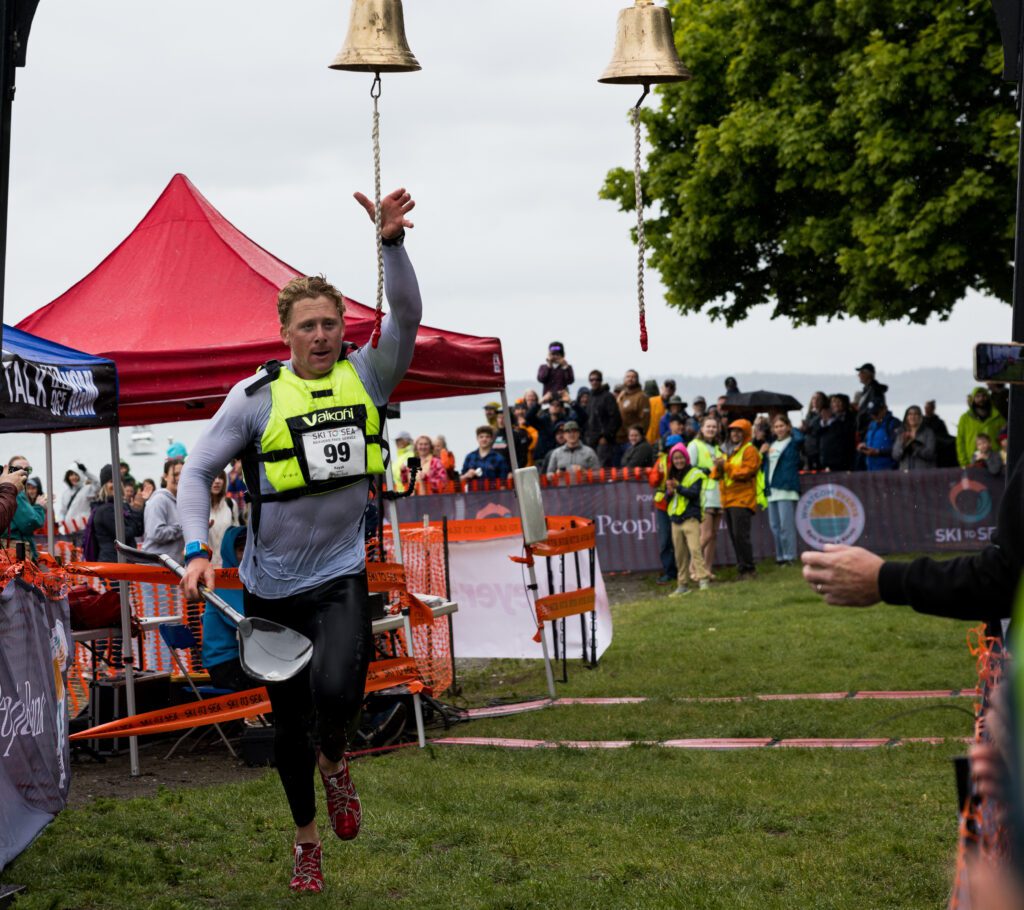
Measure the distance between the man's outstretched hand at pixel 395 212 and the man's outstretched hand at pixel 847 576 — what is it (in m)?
2.92

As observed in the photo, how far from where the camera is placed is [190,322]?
10281 millimetres

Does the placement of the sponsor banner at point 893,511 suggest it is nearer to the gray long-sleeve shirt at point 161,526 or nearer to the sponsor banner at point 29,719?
the gray long-sleeve shirt at point 161,526

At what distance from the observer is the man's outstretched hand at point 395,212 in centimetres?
582

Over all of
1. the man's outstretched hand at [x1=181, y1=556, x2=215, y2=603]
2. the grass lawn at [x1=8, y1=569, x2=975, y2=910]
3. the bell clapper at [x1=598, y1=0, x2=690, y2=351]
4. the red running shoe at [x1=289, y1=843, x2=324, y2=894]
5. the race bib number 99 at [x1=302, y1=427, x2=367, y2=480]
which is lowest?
the grass lawn at [x1=8, y1=569, x2=975, y2=910]

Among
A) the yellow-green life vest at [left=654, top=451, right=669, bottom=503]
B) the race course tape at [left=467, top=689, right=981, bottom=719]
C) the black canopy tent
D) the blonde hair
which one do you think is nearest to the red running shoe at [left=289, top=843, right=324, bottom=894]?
the blonde hair

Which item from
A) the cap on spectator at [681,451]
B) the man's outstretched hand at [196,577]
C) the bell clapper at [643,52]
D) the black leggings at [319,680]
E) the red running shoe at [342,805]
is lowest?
the red running shoe at [342,805]

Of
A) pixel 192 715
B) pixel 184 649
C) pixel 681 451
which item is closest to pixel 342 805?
pixel 192 715

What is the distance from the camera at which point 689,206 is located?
2753 cm

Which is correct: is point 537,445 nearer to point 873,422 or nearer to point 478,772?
point 873,422

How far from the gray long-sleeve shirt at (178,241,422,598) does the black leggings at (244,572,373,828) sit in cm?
7

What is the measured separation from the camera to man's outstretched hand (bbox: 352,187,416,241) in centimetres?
582

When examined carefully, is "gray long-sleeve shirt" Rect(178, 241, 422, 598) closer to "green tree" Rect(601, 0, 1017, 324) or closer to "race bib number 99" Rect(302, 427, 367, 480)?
"race bib number 99" Rect(302, 427, 367, 480)

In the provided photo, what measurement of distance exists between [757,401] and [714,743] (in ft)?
57.9

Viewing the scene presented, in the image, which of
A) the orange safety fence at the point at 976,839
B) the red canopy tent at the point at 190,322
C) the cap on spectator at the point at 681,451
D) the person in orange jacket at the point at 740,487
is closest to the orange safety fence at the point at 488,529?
the red canopy tent at the point at 190,322
